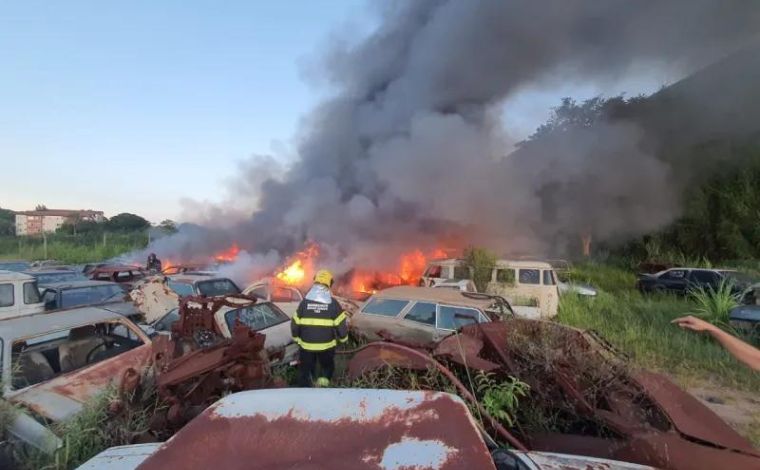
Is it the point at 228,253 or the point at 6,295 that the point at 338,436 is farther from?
the point at 228,253

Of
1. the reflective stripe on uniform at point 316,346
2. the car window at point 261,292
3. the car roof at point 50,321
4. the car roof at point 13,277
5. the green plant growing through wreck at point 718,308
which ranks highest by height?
the car roof at point 13,277

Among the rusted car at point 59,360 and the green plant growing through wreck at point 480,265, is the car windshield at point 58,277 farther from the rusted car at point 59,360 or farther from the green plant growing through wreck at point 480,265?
the green plant growing through wreck at point 480,265

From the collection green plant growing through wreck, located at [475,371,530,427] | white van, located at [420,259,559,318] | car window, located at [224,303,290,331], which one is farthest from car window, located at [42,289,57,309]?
green plant growing through wreck, located at [475,371,530,427]

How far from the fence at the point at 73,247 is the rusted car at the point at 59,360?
22218mm

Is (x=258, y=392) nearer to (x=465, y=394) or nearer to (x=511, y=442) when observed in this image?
(x=465, y=394)

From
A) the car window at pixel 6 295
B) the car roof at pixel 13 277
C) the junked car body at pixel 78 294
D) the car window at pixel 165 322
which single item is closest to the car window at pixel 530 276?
the car window at pixel 165 322

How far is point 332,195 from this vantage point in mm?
15141

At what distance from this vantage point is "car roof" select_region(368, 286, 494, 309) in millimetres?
6205

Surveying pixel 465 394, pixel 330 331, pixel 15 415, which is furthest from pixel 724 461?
pixel 15 415

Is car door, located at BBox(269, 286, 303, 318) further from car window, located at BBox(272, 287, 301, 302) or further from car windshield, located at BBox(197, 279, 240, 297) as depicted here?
car windshield, located at BBox(197, 279, 240, 297)

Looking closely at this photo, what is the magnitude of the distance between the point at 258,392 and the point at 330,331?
2734 mm

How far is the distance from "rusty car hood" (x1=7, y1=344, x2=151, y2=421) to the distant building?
6264 centimetres

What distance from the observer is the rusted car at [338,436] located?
153 cm

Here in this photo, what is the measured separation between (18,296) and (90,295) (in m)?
1.33
